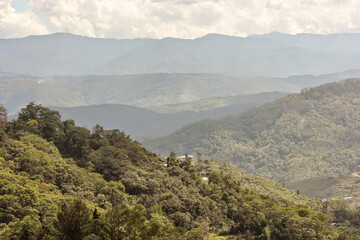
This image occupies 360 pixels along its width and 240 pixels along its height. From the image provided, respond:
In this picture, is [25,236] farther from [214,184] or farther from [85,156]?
[214,184]

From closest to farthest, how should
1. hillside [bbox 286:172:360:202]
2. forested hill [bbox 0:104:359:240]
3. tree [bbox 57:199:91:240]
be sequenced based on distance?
tree [bbox 57:199:91:240] < forested hill [bbox 0:104:359:240] < hillside [bbox 286:172:360:202]

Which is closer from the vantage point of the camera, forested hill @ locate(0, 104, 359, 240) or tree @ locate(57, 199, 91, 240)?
tree @ locate(57, 199, 91, 240)

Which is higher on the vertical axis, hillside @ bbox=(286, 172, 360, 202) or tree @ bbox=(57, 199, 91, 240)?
tree @ bbox=(57, 199, 91, 240)

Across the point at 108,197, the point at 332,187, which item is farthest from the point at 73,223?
the point at 332,187

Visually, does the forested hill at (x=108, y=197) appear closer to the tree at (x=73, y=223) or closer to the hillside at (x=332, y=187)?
the tree at (x=73, y=223)

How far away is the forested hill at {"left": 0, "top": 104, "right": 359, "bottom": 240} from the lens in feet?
107

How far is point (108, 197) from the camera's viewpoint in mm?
47625

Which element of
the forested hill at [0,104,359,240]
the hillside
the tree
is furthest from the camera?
the hillside

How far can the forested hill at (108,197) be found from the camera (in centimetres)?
3253

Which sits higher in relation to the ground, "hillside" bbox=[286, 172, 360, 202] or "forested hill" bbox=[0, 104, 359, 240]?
"forested hill" bbox=[0, 104, 359, 240]

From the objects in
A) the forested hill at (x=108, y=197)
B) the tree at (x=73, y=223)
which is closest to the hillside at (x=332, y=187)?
the forested hill at (x=108, y=197)

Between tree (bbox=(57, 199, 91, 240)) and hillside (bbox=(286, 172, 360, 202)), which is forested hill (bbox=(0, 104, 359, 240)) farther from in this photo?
hillside (bbox=(286, 172, 360, 202))

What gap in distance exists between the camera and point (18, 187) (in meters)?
36.5

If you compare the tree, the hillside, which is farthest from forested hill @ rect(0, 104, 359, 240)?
the hillside
